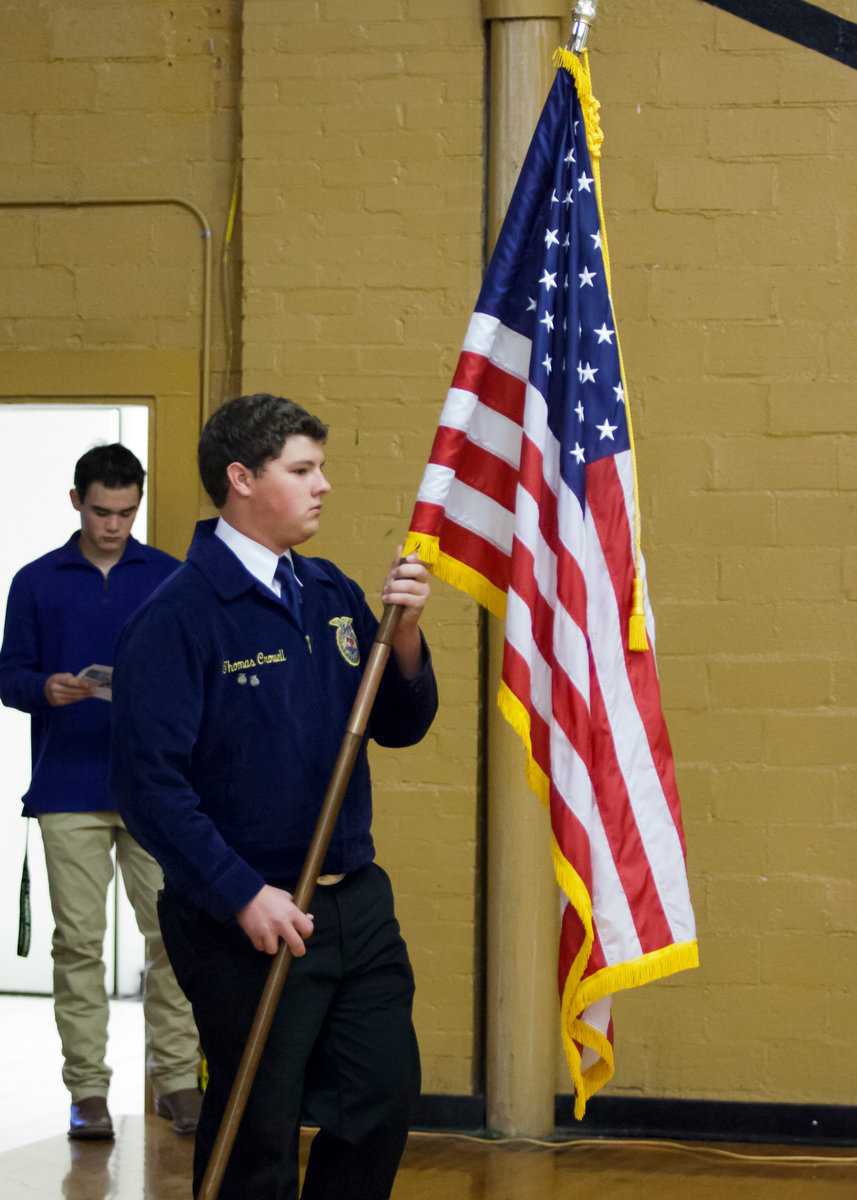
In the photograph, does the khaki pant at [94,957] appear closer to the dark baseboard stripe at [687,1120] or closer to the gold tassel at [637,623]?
the dark baseboard stripe at [687,1120]

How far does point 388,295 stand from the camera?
3.88 meters

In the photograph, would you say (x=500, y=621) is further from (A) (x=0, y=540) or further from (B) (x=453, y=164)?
(A) (x=0, y=540)

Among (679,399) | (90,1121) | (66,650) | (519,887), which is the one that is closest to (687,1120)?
(519,887)

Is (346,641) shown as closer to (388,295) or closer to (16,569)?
(388,295)

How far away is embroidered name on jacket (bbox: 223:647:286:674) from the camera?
2.21 metres

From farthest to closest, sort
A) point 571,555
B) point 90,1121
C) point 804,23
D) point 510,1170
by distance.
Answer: point 804,23, point 90,1121, point 510,1170, point 571,555

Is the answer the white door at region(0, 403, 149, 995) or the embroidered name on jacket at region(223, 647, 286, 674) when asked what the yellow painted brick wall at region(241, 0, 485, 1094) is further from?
the embroidered name on jacket at region(223, 647, 286, 674)

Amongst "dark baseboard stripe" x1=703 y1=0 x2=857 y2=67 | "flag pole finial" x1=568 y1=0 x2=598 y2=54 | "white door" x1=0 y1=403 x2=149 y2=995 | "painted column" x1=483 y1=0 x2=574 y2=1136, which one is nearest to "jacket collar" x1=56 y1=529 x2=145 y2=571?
"painted column" x1=483 y1=0 x2=574 y2=1136

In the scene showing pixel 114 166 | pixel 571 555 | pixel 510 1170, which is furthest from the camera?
pixel 114 166

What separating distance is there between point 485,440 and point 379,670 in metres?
0.57

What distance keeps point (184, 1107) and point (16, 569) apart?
2335mm

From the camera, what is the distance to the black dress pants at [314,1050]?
214 cm

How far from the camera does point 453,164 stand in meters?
3.85

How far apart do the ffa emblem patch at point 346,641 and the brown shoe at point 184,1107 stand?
1920 millimetres
